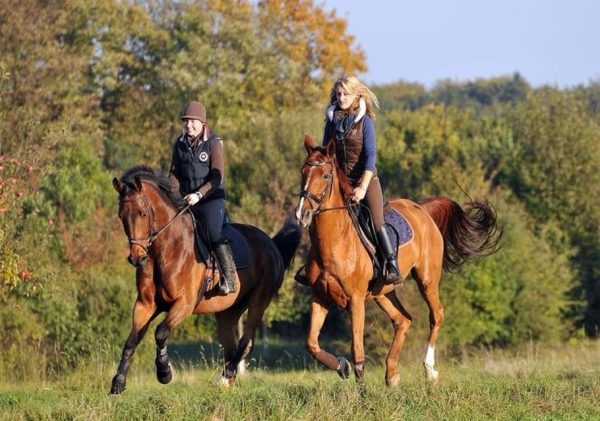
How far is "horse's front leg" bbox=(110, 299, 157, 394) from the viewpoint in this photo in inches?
454

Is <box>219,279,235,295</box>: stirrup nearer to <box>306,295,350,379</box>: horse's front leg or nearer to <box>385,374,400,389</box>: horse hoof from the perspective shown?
<box>306,295,350,379</box>: horse's front leg

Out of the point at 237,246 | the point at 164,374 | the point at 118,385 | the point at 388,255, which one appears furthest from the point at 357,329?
the point at 118,385

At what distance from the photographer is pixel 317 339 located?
12.0 metres

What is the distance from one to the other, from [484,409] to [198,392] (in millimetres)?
3120

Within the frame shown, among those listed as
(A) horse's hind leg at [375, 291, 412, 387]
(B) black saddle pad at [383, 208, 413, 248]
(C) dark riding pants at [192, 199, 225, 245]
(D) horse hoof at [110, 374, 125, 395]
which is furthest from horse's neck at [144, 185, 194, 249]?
(A) horse's hind leg at [375, 291, 412, 387]

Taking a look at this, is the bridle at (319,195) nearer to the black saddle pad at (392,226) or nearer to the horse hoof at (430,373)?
the black saddle pad at (392,226)

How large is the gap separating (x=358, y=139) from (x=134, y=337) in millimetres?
3384

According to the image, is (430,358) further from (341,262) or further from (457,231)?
(457,231)

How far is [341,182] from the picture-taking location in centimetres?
1205

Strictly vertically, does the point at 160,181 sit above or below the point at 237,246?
above

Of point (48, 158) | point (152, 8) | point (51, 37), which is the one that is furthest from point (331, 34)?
point (48, 158)

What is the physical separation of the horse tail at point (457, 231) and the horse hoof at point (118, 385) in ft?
17.8

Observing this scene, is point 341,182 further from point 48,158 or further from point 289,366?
point 289,366

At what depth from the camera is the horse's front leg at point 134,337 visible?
11.5 m
